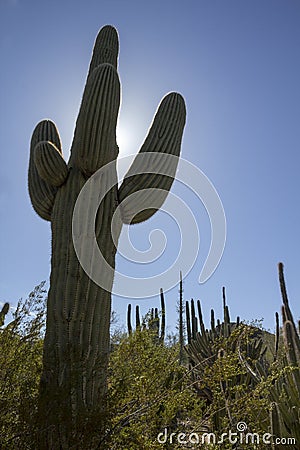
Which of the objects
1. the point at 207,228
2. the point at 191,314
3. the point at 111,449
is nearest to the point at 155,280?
the point at 207,228

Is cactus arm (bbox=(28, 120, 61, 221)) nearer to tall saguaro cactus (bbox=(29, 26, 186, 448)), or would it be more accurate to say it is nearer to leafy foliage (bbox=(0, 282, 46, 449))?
tall saguaro cactus (bbox=(29, 26, 186, 448))

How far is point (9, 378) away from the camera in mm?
2715

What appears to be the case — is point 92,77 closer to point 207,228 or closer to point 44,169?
point 44,169

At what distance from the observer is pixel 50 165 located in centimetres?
368

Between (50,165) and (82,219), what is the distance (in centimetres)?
→ 57

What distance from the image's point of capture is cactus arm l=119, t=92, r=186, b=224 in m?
3.83

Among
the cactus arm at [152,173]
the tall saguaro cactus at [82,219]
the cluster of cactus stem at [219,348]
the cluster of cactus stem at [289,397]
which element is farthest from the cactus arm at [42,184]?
the cluster of cactus stem at [289,397]
